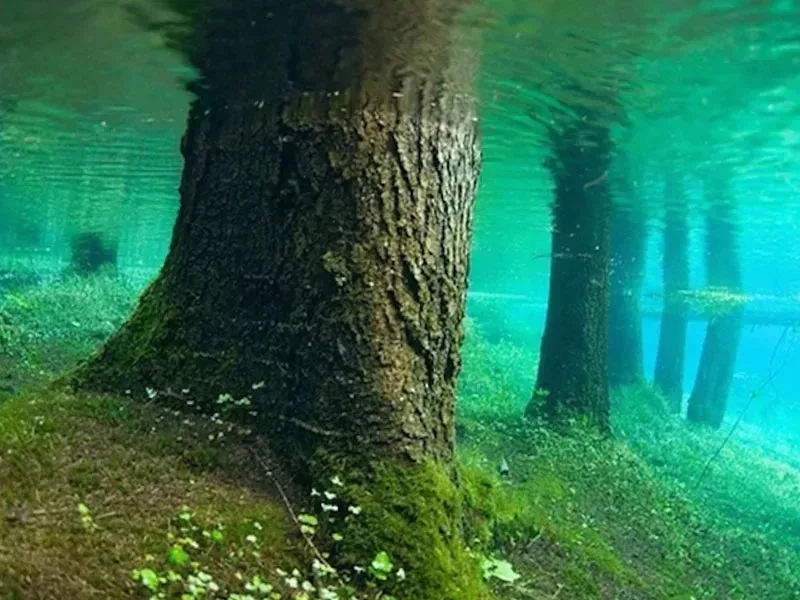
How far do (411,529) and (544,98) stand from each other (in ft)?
30.3

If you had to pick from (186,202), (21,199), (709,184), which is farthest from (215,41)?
(21,199)

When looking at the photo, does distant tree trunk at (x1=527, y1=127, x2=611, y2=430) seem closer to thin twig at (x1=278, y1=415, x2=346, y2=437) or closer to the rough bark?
the rough bark

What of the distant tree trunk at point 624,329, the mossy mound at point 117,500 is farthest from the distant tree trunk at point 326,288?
the distant tree trunk at point 624,329

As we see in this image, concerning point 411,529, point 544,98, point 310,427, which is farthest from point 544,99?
point 411,529

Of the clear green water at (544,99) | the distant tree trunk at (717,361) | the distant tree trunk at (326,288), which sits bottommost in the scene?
the distant tree trunk at (717,361)

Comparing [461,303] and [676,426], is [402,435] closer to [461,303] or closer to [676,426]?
[461,303]

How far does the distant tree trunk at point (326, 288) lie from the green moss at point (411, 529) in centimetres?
1

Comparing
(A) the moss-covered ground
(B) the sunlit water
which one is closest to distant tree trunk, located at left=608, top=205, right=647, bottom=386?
(B) the sunlit water

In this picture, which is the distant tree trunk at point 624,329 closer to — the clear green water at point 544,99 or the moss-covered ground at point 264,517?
the clear green water at point 544,99

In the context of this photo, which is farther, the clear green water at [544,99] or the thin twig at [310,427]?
the clear green water at [544,99]

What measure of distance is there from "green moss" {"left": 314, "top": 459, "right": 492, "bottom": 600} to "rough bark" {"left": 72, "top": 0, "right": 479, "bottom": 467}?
0.48ft

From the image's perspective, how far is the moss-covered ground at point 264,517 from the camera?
375cm

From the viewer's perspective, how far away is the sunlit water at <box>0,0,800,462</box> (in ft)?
28.6

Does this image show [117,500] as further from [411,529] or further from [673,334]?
[673,334]
